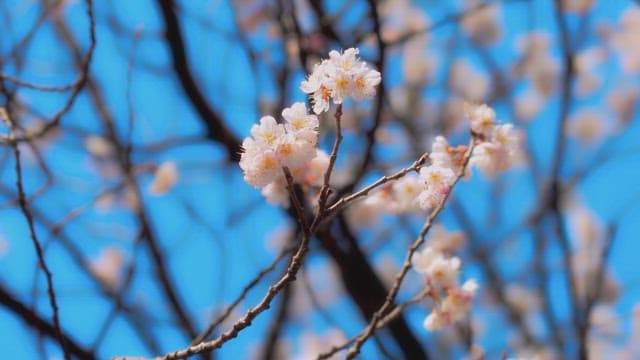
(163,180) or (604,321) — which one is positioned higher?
(163,180)

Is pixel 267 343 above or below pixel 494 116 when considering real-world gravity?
above

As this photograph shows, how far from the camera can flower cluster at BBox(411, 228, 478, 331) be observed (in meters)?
1.82

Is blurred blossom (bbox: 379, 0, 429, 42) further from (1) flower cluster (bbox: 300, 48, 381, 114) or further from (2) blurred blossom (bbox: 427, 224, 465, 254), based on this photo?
(1) flower cluster (bbox: 300, 48, 381, 114)

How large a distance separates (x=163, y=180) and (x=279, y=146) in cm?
173

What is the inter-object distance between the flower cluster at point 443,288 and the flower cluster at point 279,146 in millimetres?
719

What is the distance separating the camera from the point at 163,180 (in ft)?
9.32

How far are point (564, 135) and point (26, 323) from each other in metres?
2.11

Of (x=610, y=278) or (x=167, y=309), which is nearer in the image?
(x=167, y=309)

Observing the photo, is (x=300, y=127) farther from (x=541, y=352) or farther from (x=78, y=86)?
(x=541, y=352)

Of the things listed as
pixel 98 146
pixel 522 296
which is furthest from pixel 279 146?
pixel 522 296

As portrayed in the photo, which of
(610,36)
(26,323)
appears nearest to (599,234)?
(610,36)

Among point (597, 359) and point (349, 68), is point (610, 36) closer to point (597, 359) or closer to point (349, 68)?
point (597, 359)

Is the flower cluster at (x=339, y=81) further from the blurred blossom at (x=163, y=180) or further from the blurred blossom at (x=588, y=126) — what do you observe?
the blurred blossom at (x=588, y=126)

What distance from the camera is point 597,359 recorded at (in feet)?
12.9
